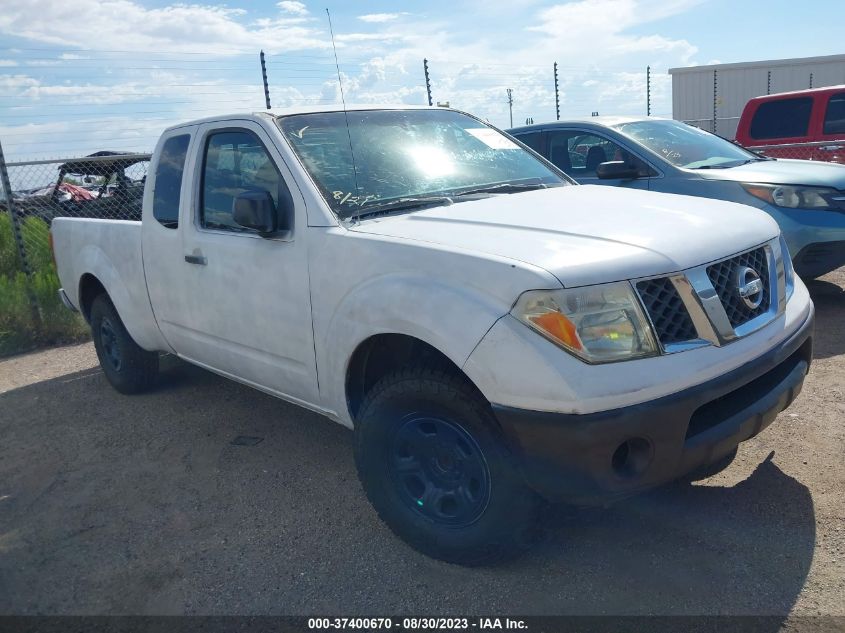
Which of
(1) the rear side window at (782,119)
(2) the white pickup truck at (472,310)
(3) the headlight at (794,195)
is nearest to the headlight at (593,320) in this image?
(2) the white pickup truck at (472,310)

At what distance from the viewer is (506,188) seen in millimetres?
3895

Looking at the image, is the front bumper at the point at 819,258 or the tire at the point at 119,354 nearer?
the tire at the point at 119,354

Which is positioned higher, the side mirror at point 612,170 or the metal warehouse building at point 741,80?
the metal warehouse building at point 741,80

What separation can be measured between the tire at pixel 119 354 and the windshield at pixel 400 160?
2.43 metres

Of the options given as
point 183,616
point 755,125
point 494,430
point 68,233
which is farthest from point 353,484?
point 755,125

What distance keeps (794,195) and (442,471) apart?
177 inches

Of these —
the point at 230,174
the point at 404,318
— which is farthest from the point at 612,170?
the point at 404,318

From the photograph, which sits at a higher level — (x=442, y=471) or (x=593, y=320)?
(x=593, y=320)

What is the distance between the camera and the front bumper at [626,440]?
2445mm

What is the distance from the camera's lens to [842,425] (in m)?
3.99

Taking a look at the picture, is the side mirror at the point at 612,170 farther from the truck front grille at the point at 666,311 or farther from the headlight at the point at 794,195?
the truck front grille at the point at 666,311

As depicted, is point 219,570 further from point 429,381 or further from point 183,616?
point 429,381

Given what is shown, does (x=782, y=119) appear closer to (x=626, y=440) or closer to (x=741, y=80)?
(x=626, y=440)

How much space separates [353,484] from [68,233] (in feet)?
11.0
